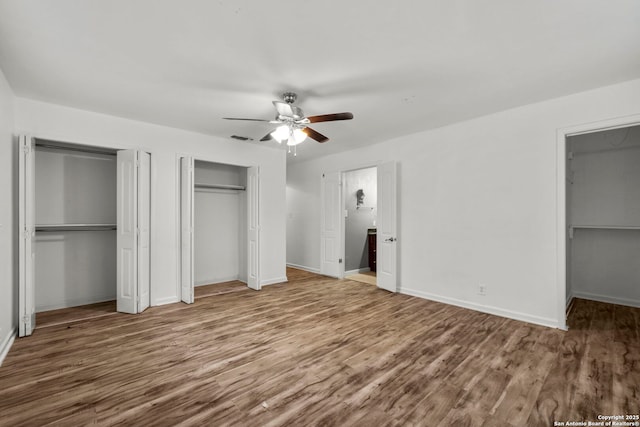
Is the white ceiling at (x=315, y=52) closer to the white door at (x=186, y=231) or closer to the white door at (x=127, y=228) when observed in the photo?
the white door at (x=127, y=228)

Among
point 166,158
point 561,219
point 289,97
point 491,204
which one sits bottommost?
point 561,219

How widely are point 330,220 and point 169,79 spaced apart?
403cm

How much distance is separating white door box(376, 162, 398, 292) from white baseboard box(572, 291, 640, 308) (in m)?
2.82

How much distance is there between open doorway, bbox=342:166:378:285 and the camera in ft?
21.4

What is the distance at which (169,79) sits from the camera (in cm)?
291

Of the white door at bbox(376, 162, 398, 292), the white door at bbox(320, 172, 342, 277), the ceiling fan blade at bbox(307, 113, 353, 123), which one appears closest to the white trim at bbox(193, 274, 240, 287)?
the white door at bbox(320, 172, 342, 277)

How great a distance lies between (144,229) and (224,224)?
5.43 feet

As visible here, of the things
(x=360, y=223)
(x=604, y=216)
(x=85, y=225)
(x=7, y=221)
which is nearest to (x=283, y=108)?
(x=7, y=221)

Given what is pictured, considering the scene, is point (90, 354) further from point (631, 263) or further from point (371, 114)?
point (631, 263)

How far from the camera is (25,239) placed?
3.12 meters

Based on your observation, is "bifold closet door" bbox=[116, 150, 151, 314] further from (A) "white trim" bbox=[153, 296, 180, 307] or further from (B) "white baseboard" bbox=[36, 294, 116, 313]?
(B) "white baseboard" bbox=[36, 294, 116, 313]

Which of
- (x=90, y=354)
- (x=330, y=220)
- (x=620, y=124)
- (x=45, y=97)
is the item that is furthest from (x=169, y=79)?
(x=620, y=124)

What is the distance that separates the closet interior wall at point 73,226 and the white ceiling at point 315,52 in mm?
950

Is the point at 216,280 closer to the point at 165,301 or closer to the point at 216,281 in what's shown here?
the point at 216,281
